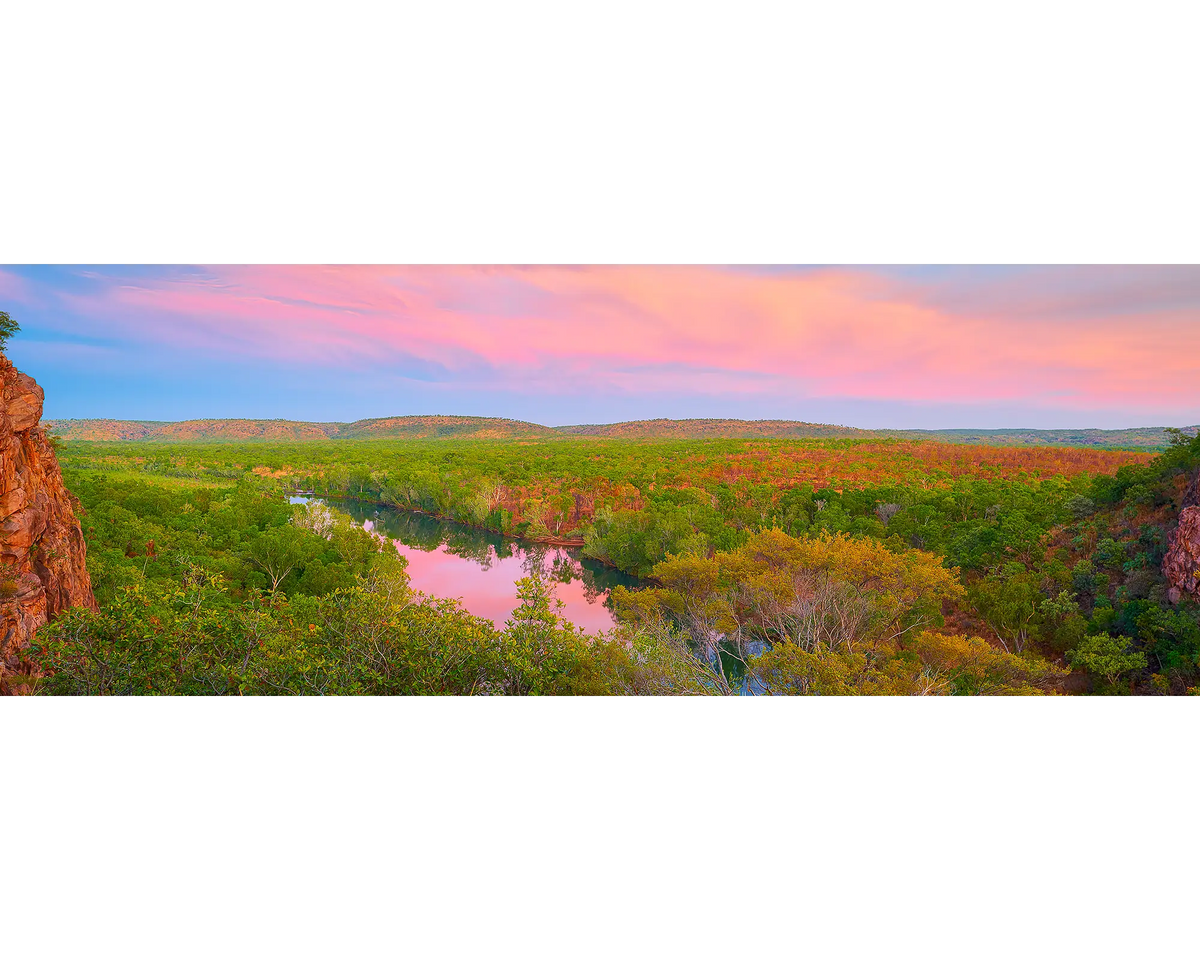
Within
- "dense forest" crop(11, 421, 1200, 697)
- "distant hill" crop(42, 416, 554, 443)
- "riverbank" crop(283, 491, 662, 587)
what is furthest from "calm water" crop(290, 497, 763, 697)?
"distant hill" crop(42, 416, 554, 443)

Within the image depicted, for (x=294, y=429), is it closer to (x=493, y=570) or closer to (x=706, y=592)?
(x=493, y=570)

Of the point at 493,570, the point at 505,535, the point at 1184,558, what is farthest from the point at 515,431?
the point at 1184,558

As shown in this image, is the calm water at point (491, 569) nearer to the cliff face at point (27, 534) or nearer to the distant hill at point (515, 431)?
the cliff face at point (27, 534)

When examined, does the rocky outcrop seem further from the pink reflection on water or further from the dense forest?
the pink reflection on water

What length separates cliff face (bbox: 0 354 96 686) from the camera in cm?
593

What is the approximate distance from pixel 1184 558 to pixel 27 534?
1793 cm

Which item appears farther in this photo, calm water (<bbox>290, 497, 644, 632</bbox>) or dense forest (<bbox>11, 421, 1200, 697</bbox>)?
calm water (<bbox>290, 497, 644, 632</bbox>)

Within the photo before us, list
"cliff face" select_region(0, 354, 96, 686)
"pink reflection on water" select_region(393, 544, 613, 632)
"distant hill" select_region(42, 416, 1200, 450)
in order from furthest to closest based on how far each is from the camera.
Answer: "distant hill" select_region(42, 416, 1200, 450) < "pink reflection on water" select_region(393, 544, 613, 632) < "cliff face" select_region(0, 354, 96, 686)

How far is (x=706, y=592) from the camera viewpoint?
11.8 m

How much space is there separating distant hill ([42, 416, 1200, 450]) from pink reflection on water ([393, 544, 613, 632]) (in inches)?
550

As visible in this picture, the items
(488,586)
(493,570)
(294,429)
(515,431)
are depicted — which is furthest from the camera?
(515,431)
